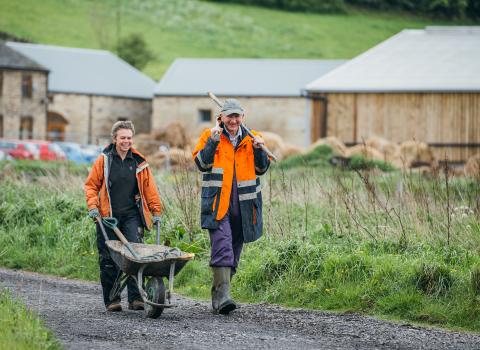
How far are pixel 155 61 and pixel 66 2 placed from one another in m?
22.0

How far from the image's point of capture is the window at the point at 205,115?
193ft

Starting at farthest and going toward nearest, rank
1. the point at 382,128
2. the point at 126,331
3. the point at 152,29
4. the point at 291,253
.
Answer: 1. the point at 152,29
2. the point at 382,128
3. the point at 291,253
4. the point at 126,331

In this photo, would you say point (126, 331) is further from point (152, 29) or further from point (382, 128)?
point (152, 29)

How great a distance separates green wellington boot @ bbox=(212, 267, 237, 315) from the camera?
34.1 ft

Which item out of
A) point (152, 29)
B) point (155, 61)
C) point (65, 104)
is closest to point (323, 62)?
point (65, 104)

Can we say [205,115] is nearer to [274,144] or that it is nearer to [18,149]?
[18,149]

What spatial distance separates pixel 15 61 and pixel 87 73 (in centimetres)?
607

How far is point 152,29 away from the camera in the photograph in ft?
329

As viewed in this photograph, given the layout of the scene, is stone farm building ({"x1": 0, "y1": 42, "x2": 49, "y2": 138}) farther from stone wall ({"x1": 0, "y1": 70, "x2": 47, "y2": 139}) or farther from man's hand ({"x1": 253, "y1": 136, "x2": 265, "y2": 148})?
man's hand ({"x1": 253, "y1": 136, "x2": 265, "y2": 148})

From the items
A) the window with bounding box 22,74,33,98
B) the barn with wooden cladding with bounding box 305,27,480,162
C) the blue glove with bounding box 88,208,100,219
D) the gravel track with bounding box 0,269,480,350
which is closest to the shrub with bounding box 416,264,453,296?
Result: the gravel track with bounding box 0,269,480,350

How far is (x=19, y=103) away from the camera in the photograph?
196 feet

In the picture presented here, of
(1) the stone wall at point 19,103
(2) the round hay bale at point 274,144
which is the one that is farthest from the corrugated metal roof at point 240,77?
(2) the round hay bale at point 274,144

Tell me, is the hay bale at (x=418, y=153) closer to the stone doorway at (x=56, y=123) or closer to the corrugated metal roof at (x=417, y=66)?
the corrugated metal roof at (x=417, y=66)

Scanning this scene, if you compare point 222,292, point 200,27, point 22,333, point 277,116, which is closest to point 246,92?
point 277,116
